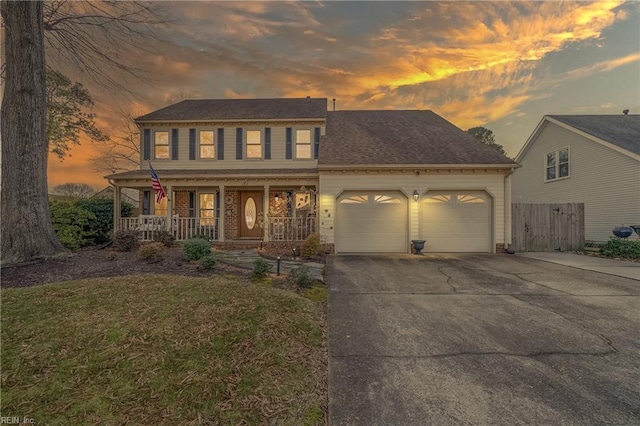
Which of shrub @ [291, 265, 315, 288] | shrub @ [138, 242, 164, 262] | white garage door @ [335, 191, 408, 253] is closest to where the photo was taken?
shrub @ [291, 265, 315, 288]

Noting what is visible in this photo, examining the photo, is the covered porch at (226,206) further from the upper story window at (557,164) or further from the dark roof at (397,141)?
the upper story window at (557,164)

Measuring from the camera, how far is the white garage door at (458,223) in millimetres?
10781

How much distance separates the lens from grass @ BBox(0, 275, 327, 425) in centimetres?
211

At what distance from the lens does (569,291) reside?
563cm

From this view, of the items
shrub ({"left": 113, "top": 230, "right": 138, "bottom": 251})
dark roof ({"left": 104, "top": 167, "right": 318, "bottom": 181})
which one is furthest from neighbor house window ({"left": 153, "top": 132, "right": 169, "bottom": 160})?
shrub ({"left": 113, "top": 230, "right": 138, "bottom": 251})

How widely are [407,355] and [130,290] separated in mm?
3964

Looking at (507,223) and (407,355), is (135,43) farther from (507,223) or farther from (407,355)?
(507,223)

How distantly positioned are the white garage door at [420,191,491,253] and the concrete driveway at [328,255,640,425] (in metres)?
4.47

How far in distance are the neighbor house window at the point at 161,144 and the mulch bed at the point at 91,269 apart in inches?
289

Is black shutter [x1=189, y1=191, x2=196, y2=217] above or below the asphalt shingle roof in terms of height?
Result: below

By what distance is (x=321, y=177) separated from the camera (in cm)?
1075

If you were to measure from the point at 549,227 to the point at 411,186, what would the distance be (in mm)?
6151

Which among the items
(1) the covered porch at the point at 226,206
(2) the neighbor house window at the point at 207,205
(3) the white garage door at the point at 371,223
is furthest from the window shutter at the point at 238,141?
(3) the white garage door at the point at 371,223

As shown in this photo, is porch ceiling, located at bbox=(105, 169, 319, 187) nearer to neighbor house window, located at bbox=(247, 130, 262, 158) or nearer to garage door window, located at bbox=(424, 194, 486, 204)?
neighbor house window, located at bbox=(247, 130, 262, 158)
